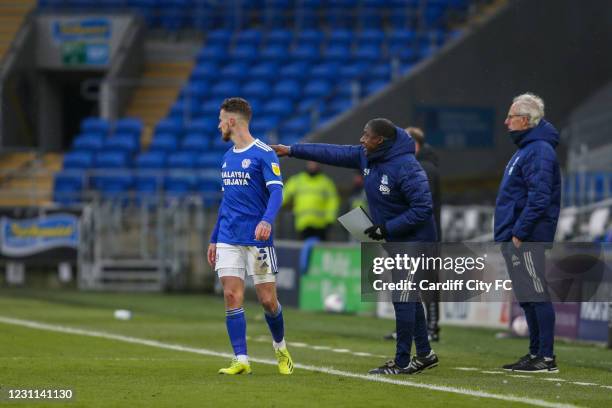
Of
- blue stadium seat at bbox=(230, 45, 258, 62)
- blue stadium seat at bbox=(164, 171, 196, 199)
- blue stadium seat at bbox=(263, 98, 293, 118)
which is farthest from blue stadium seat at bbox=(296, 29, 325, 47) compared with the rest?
blue stadium seat at bbox=(164, 171, 196, 199)

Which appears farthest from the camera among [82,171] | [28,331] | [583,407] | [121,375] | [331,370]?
[82,171]

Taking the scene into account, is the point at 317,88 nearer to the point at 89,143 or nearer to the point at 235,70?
the point at 235,70

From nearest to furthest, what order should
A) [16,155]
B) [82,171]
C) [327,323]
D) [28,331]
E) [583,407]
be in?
[583,407] < [28,331] < [327,323] < [82,171] < [16,155]

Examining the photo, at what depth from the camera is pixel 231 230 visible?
10.9 m

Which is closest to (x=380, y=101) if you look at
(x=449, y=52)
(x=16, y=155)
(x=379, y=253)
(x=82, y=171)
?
(x=449, y=52)

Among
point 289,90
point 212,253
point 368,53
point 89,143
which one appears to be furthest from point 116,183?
point 212,253

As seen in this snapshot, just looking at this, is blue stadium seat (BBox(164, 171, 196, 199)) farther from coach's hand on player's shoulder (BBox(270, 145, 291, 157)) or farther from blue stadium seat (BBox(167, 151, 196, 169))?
coach's hand on player's shoulder (BBox(270, 145, 291, 157))

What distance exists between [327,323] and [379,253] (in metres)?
6.93

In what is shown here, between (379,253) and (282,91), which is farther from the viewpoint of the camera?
(282,91)

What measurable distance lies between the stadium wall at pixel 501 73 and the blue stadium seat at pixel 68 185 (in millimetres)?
5239

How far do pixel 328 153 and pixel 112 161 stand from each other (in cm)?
1805

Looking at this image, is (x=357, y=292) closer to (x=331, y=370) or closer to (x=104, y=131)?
(x=331, y=370)

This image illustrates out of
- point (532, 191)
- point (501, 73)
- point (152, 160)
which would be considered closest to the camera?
point (532, 191)

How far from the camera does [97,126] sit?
30.4 metres
